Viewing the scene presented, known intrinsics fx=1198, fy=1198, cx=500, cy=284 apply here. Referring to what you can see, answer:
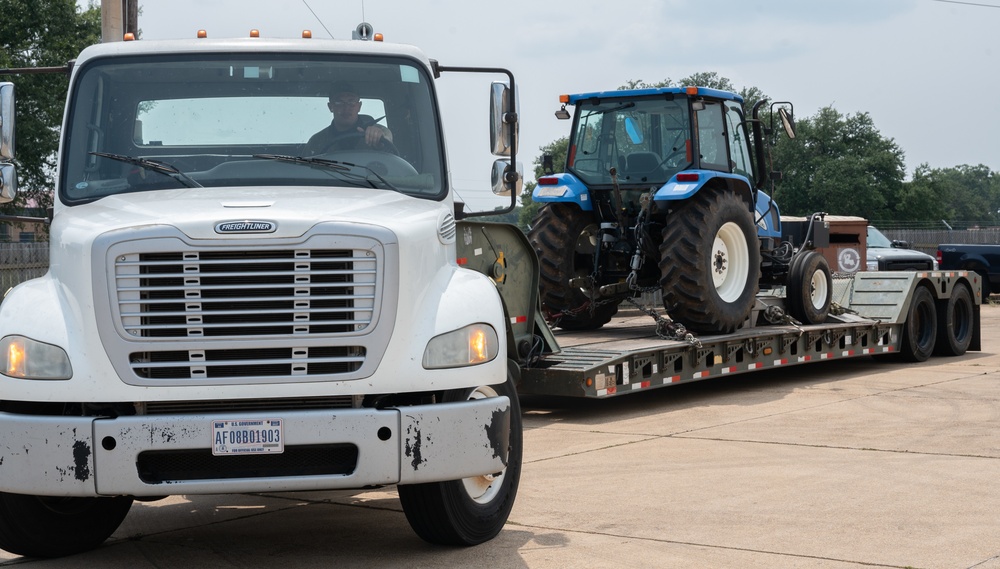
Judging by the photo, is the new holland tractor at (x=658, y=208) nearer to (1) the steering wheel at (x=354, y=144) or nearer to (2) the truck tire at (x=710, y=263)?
(2) the truck tire at (x=710, y=263)

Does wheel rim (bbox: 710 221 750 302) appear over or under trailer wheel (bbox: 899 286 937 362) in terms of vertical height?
over

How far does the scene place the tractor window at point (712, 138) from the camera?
12.3m

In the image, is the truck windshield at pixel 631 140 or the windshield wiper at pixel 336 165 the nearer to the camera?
the windshield wiper at pixel 336 165

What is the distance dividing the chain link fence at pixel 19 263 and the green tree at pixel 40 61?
689 centimetres

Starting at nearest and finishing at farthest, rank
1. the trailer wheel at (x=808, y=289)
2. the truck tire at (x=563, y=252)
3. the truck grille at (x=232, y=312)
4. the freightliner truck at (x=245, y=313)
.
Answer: the freightliner truck at (x=245, y=313) → the truck grille at (x=232, y=312) → the truck tire at (x=563, y=252) → the trailer wheel at (x=808, y=289)

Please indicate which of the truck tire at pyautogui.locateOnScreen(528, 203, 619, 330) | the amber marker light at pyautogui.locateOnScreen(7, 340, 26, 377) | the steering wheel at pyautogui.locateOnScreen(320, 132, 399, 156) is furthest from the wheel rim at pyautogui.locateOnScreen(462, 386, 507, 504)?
the truck tire at pyautogui.locateOnScreen(528, 203, 619, 330)

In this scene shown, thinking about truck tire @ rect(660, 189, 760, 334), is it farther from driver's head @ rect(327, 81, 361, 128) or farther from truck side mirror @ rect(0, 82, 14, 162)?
truck side mirror @ rect(0, 82, 14, 162)

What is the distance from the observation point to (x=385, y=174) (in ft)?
20.8

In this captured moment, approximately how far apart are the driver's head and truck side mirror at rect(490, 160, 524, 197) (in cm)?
89

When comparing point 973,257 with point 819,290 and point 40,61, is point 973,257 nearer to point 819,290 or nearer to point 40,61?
point 819,290

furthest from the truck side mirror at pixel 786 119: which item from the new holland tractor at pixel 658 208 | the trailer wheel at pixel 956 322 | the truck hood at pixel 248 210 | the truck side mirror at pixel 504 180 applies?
the truck hood at pixel 248 210

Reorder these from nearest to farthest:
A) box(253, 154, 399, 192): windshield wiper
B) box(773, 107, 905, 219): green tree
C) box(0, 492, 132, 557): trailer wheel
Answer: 1. box(0, 492, 132, 557): trailer wheel
2. box(253, 154, 399, 192): windshield wiper
3. box(773, 107, 905, 219): green tree

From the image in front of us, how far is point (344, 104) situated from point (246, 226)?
1384 mm

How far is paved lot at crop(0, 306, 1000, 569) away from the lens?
227 inches
